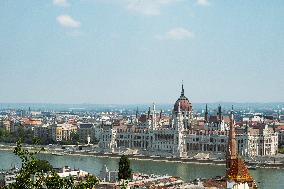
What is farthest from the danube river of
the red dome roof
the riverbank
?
the red dome roof

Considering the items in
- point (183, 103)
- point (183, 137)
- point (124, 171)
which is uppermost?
point (183, 103)

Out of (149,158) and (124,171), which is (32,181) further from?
(149,158)

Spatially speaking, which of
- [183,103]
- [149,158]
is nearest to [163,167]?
[149,158]

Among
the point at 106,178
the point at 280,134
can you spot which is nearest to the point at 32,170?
the point at 106,178

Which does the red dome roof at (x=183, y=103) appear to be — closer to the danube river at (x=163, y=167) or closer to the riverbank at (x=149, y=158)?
the riverbank at (x=149, y=158)

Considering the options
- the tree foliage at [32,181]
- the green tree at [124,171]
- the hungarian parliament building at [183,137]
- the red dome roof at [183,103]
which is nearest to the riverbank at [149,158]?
the hungarian parliament building at [183,137]

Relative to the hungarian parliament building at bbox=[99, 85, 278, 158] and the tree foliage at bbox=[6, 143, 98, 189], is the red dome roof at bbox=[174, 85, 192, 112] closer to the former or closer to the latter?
the hungarian parliament building at bbox=[99, 85, 278, 158]
